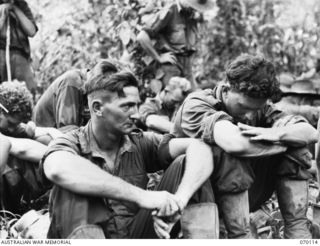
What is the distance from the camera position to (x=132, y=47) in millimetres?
7918

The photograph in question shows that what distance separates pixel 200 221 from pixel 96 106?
736 millimetres

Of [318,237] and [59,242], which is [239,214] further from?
[59,242]

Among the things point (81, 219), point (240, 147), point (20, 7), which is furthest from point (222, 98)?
point (20, 7)

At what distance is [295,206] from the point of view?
365 cm

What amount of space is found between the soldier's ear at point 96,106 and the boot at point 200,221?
619 mm

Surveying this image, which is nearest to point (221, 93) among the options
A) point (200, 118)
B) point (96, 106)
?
point (200, 118)

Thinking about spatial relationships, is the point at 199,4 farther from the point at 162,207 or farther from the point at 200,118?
the point at 162,207

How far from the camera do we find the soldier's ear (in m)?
3.30

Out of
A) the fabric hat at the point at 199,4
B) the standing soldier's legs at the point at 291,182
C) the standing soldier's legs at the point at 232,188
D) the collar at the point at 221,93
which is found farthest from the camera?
the fabric hat at the point at 199,4

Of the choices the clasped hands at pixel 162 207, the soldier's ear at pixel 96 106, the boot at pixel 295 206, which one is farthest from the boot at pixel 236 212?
the soldier's ear at pixel 96 106

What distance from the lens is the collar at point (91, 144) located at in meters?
3.26

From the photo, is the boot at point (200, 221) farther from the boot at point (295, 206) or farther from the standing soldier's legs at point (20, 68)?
the standing soldier's legs at point (20, 68)

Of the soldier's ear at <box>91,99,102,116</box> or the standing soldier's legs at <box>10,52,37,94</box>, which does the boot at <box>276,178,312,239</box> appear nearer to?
the soldier's ear at <box>91,99,102,116</box>

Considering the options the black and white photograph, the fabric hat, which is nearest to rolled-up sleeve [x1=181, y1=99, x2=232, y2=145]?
the black and white photograph
